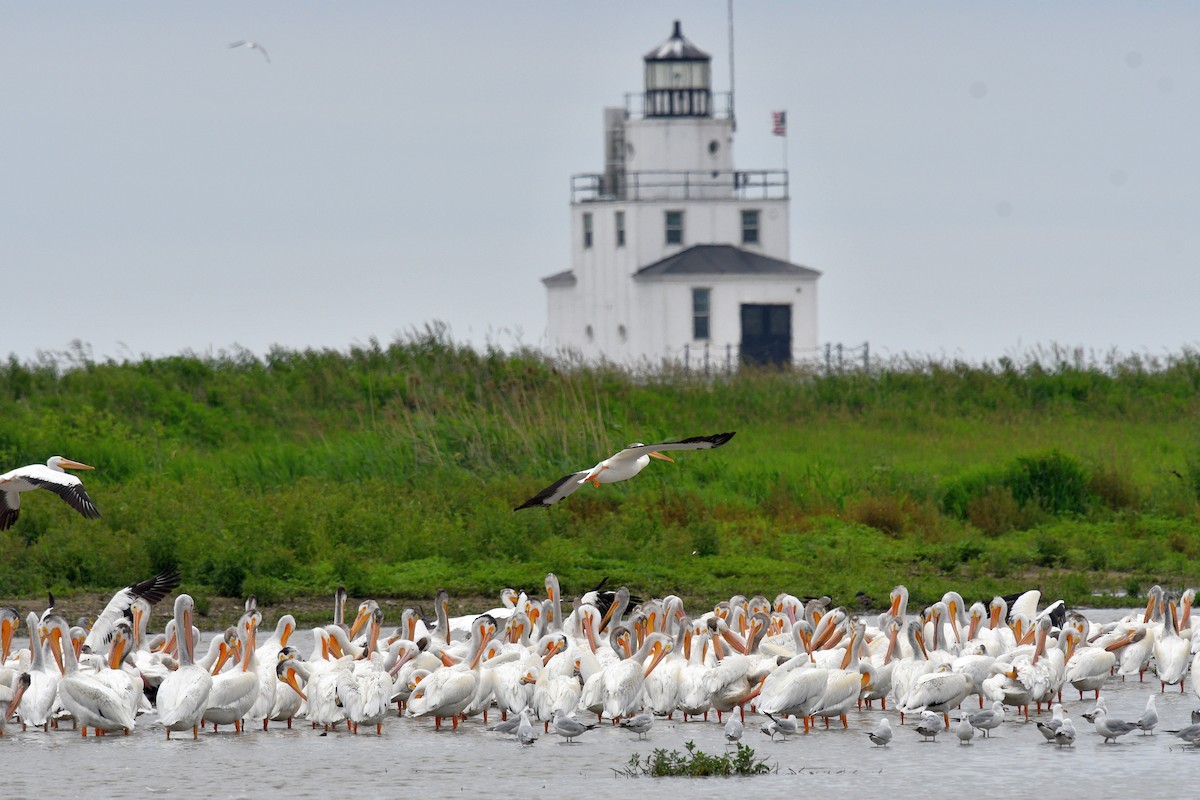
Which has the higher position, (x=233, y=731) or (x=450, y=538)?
(x=450, y=538)

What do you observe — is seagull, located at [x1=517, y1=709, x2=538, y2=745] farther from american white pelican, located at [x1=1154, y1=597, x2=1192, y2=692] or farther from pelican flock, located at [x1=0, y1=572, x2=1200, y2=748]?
american white pelican, located at [x1=1154, y1=597, x2=1192, y2=692]

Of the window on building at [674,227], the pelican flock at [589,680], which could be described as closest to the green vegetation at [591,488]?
the pelican flock at [589,680]

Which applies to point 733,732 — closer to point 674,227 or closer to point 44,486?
point 44,486

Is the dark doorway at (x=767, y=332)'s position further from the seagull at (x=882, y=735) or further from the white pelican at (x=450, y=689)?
the seagull at (x=882, y=735)

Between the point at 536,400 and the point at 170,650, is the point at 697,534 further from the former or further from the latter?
the point at 170,650

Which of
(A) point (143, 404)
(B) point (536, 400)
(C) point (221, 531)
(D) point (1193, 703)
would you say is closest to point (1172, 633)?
(D) point (1193, 703)

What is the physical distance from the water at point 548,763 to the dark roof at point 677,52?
4539 cm

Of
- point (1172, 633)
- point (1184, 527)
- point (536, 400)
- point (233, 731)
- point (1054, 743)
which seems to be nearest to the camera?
point (1054, 743)

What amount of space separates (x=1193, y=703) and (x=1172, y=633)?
28.1 inches

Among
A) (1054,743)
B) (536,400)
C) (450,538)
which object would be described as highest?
(536,400)

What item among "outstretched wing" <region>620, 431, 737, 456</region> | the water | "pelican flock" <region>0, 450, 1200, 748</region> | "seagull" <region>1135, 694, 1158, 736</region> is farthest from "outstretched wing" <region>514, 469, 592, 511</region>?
"seagull" <region>1135, 694, 1158, 736</region>

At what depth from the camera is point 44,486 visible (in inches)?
512

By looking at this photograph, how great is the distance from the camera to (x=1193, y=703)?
1234 centimetres

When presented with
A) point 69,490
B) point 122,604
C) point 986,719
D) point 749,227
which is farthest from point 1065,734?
point 749,227
